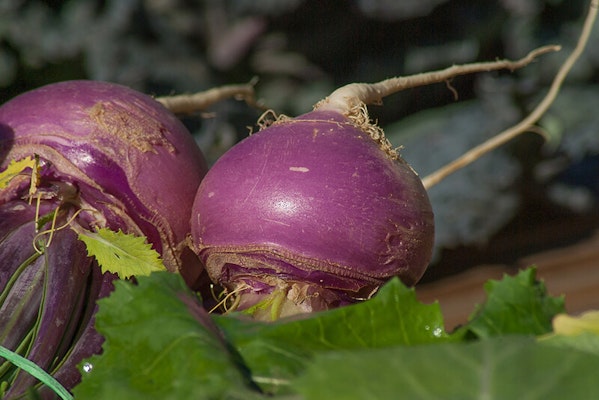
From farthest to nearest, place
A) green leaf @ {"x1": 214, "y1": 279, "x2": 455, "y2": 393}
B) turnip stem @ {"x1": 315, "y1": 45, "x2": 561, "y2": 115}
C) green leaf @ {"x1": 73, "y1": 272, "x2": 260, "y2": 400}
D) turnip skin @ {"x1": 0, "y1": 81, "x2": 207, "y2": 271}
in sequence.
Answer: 1. turnip stem @ {"x1": 315, "y1": 45, "x2": 561, "y2": 115}
2. turnip skin @ {"x1": 0, "y1": 81, "x2": 207, "y2": 271}
3. green leaf @ {"x1": 214, "y1": 279, "x2": 455, "y2": 393}
4. green leaf @ {"x1": 73, "y1": 272, "x2": 260, "y2": 400}

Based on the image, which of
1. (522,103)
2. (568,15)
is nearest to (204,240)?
(522,103)

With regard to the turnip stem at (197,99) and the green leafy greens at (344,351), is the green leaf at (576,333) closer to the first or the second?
the green leafy greens at (344,351)

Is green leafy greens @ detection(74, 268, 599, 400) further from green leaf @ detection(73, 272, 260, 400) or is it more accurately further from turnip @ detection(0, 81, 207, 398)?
turnip @ detection(0, 81, 207, 398)

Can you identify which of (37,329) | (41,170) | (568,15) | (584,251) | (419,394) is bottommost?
(584,251)

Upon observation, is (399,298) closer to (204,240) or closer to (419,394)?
(419,394)

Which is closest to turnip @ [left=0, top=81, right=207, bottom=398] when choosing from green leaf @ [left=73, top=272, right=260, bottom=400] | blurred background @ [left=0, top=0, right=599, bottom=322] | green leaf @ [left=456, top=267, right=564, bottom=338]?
green leaf @ [left=73, top=272, right=260, bottom=400]

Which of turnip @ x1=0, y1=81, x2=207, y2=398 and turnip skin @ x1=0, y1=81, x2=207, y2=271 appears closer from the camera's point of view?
turnip @ x1=0, y1=81, x2=207, y2=398

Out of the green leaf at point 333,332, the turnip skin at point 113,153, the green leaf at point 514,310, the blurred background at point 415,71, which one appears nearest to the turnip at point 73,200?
the turnip skin at point 113,153
